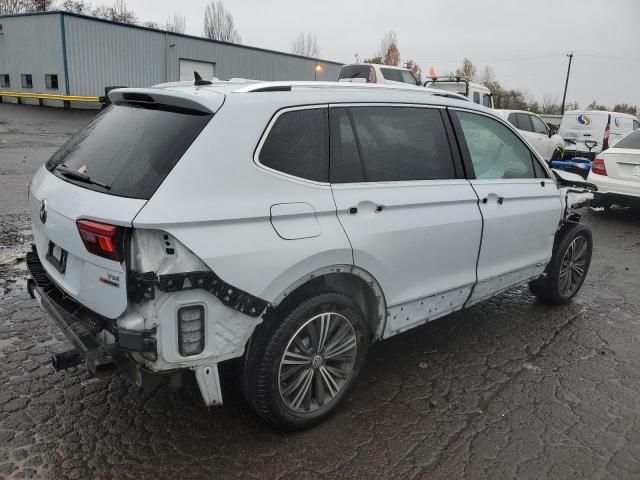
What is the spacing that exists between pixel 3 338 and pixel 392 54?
192 feet

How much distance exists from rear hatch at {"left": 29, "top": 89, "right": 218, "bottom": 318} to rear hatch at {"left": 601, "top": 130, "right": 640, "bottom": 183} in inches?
322

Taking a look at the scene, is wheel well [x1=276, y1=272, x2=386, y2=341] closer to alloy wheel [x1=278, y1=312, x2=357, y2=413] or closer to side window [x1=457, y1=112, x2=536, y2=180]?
alloy wheel [x1=278, y1=312, x2=357, y2=413]

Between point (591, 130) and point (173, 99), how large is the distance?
16.7 metres

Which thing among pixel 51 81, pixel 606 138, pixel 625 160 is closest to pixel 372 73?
pixel 606 138

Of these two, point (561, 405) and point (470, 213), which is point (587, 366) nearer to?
point (561, 405)

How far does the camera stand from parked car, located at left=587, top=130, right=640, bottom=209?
27.5ft

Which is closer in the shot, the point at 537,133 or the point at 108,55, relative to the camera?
the point at 537,133

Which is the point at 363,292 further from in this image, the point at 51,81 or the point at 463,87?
the point at 51,81

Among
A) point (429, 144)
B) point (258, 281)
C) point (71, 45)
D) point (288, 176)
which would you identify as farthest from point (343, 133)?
point (71, 45)

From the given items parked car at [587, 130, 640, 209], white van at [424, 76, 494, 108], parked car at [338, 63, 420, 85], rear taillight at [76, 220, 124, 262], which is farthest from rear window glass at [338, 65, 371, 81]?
rear taillight at [76, 220, 124, 262]

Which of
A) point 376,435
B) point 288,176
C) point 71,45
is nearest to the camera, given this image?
point 288,176

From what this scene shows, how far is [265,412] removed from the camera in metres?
2.69

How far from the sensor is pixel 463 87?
16141 mm

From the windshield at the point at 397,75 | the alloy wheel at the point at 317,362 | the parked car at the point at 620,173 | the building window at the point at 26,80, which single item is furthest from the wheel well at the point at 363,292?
the building window at the point at 26,80
